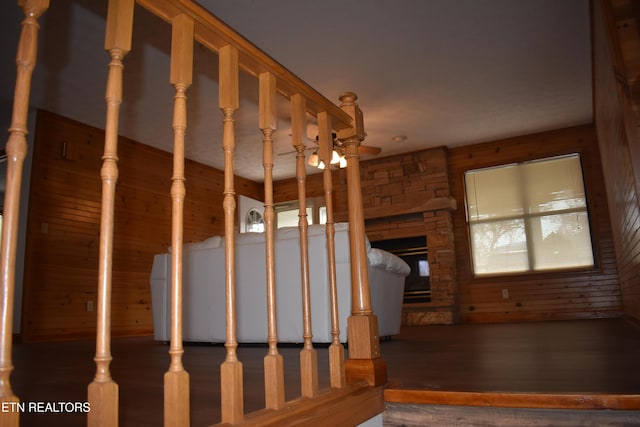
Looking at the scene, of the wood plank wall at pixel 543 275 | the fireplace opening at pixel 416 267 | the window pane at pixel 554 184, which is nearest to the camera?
the wood plank wall at pixel 543 275

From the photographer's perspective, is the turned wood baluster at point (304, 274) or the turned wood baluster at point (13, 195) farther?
the turned wood baluster at point (304, 274)

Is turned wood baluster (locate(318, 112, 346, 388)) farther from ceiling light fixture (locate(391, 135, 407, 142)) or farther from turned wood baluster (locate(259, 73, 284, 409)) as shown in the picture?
ceiling light fixture (locate(391, 135, 407, 142))

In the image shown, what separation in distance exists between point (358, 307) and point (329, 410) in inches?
18.5

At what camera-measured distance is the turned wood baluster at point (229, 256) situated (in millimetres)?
1021

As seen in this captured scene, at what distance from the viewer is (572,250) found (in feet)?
19.4

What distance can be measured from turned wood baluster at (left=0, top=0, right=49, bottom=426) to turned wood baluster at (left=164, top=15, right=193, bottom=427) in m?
0.27

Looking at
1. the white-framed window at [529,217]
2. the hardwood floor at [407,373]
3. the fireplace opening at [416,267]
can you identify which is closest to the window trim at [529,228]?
the white-framed window at [529,217]

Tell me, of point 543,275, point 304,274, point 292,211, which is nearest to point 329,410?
point 304,274

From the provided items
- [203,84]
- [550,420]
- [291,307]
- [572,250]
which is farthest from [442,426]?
[572,250]

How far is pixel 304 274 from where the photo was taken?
4.53 feet

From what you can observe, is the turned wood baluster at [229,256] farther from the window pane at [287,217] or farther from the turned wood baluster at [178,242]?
the window pane at [287,217]

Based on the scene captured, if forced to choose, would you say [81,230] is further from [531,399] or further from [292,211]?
[531,399]

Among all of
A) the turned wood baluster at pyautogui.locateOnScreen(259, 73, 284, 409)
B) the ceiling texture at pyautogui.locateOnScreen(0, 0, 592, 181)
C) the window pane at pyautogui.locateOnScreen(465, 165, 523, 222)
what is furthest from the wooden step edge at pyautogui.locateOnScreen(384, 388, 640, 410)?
the window pane at pyautogui.locateOnScreen(465, 165, 523, 222)

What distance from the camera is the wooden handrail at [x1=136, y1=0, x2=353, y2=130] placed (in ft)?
3.59
